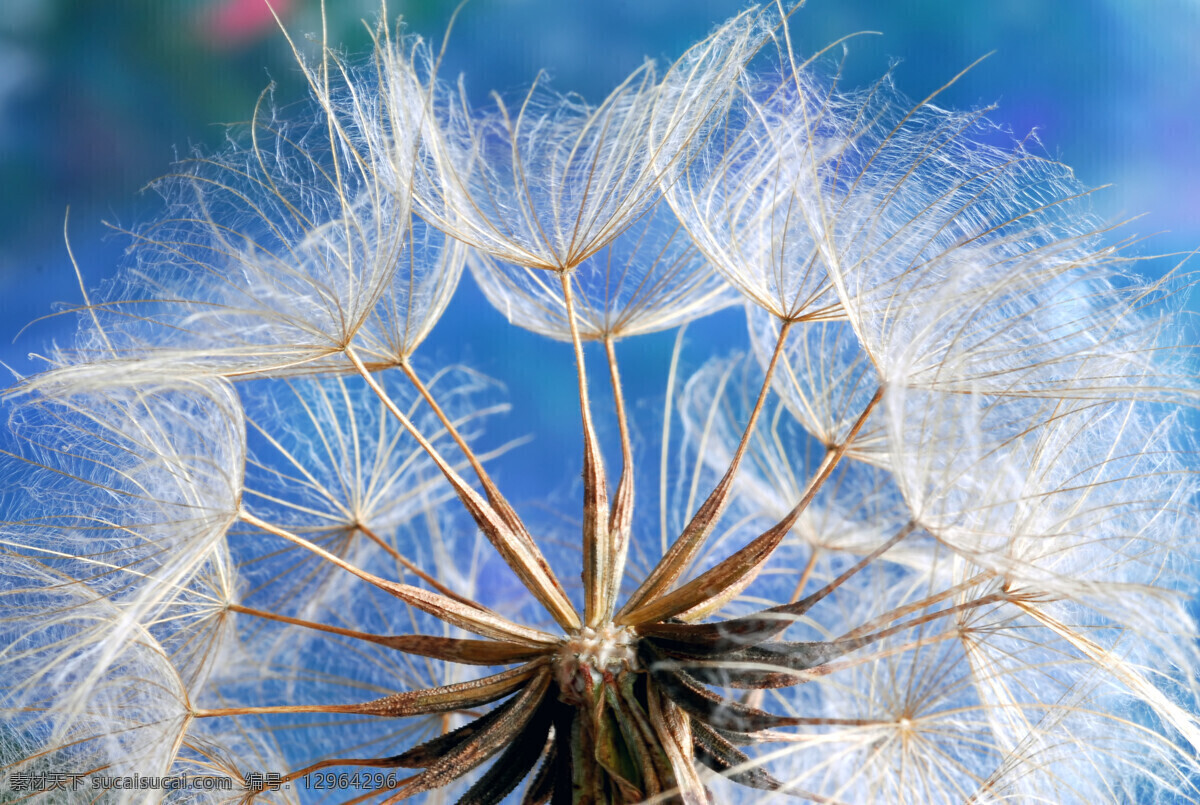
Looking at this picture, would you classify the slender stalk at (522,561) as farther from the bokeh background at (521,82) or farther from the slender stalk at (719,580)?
the bokeh background at (521,82)

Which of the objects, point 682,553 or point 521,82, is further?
point 521,82

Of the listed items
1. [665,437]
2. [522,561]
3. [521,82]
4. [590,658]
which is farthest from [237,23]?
[590,658]

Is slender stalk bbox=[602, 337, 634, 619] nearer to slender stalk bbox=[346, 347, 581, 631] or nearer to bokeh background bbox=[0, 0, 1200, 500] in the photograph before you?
slender stalk bbox=[346, 347, 581, 631]

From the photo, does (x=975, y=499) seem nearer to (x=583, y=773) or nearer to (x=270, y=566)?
(x=583, y=773)

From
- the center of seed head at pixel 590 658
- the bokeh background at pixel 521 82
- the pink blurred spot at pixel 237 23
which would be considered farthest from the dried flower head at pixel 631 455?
the pink blurred spot at pixel 237 23

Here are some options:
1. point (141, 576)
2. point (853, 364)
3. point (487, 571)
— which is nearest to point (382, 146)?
point (141, 576)

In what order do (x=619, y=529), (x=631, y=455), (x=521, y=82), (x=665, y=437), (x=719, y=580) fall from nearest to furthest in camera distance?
1. (x=719, y=580)
2. (x=619, y=529)
3. (x=631, y=455)
4. (x=665, y=437)
5. (x=521, y=82)

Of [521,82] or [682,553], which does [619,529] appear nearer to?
[682,553]
